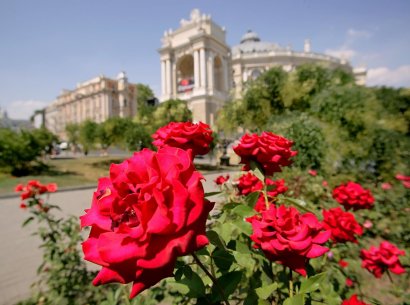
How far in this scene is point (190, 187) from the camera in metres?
0.56

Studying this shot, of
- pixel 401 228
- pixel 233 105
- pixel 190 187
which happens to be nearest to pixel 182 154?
pixel 190 187

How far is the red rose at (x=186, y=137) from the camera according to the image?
103 cm

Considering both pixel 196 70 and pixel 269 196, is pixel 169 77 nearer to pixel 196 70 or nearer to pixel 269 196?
pixel 196 70

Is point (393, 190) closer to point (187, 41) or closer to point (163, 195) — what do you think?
point (163, 195)

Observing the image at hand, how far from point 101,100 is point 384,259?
68922mm

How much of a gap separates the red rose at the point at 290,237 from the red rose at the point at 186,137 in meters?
0.38

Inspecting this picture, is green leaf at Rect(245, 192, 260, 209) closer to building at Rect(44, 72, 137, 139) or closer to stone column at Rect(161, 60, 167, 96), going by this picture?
stone column at Rect(161, 60, 167, 96)

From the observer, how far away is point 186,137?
1.04 metres

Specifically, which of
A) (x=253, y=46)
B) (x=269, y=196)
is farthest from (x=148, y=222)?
(x=253, y=46)

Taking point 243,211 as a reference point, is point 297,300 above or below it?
below

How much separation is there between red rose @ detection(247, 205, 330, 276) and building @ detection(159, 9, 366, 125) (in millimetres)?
32548

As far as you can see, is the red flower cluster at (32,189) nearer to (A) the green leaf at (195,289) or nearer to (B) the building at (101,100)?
(A) the green leaf at (195,289)

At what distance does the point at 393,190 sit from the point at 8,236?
23.6ft

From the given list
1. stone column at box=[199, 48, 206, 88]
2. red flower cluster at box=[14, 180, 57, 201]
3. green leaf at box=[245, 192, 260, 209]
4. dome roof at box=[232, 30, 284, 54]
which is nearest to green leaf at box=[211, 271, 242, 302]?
green leaf at box=[245, 192, 260, 209]
